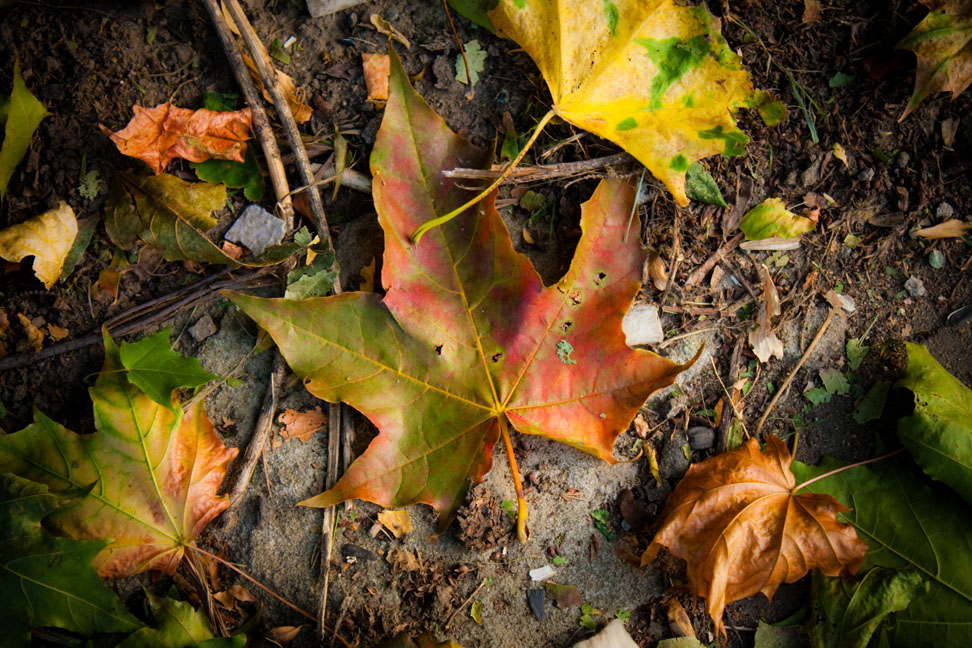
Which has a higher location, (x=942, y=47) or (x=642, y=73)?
(x=642, y=73)

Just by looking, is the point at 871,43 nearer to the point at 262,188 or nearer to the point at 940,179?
the point at 940,179

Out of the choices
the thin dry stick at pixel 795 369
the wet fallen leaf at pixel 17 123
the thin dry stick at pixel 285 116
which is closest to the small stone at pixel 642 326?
the thin dry stick at pixel 795 369

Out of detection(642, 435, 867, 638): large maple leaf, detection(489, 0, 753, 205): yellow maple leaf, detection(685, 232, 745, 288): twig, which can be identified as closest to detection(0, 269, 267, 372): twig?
detection(489, 0, 753, 205): yellow maple leaf

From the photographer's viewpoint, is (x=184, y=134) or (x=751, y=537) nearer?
(x=751, y=537)

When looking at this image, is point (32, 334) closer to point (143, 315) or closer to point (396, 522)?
point (143, 315)

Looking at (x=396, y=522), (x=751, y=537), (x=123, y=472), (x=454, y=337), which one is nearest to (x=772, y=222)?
(x=751, y=537)

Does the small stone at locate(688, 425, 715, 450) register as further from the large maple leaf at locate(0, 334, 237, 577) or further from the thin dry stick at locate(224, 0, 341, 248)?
the large maple leaf at locate(0, 334, 237, 577)

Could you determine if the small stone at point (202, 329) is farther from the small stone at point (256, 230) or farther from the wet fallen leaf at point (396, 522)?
the wet fallen leaf at point (396, 522)

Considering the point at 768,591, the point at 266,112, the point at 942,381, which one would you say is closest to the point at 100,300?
the point at 266,112
